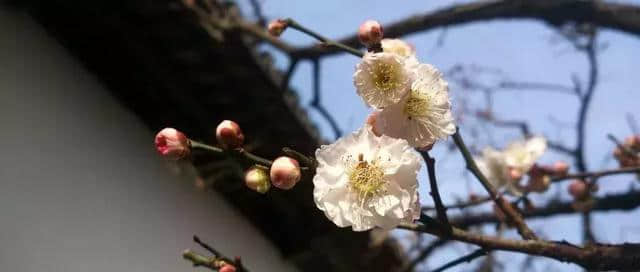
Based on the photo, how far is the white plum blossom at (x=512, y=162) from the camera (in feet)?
4.19

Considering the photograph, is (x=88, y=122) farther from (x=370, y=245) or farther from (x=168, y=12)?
(x=370, y=245)

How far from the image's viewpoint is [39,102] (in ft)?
4.83

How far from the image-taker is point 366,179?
72 centimetres

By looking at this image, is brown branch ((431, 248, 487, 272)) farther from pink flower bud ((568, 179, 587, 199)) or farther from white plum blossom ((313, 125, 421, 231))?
pink flower bud ((568, 179, 587, 199))

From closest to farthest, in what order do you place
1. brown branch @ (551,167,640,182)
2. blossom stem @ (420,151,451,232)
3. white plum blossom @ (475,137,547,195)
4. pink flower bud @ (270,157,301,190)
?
pink flower bud @ (270,157,301,190), blossom stem @ (420,151,451,232), brown branch @ (551,167,640,182), white plum blossom @ (475,137,547,195)

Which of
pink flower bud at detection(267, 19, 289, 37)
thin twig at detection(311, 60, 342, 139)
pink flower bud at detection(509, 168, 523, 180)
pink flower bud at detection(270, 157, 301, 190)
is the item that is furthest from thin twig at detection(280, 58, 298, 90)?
pink flower bud at detection(270, 157, 301, 190)

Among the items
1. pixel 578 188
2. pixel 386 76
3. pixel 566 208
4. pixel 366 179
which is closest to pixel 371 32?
pixel 386 76

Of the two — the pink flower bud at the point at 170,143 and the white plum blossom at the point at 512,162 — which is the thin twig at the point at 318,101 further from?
the pink flower bud at the point at 170,143

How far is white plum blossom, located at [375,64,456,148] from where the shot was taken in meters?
0.67

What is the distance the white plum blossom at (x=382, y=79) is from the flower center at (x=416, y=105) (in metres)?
0.02

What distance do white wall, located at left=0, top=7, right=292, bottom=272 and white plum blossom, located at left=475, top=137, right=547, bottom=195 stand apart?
847mm

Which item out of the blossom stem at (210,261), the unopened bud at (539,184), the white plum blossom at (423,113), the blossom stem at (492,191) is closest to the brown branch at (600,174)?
the unopened bud at (539,184)

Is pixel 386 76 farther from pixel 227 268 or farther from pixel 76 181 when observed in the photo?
pixel 76 181

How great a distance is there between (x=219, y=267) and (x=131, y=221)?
3.06ft
